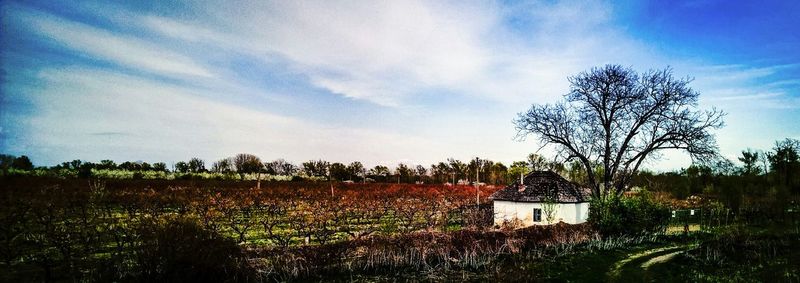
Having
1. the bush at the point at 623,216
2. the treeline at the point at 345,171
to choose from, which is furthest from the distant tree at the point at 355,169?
the bush at the point at 623,216

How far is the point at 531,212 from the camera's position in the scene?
1123 inches

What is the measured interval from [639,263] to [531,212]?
10560 mm

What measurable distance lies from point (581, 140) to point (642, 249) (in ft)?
36.2

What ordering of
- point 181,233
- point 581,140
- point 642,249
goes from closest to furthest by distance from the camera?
point 181,233, point 642,249, point 581,140

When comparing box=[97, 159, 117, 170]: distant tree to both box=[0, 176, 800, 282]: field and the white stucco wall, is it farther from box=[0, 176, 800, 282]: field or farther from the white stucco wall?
the white stucco wall

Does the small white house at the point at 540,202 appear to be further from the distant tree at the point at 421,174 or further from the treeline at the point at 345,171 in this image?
the distant tree at the point at 421,174

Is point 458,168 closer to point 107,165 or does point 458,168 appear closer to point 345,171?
point 345,171

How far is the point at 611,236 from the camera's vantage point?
2448 cm

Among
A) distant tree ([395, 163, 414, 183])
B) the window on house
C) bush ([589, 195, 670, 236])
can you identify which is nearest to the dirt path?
bush ([589, 195, 670, 236])

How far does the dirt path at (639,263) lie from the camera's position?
50.2ft

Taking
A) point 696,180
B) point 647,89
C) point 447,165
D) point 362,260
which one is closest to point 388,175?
point 447,165

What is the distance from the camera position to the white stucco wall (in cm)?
2823

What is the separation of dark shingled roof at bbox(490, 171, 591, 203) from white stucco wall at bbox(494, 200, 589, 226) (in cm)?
34

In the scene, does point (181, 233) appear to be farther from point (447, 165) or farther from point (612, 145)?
point (447, 165)
